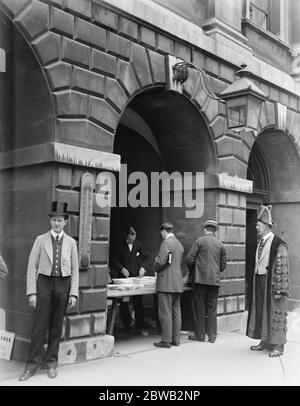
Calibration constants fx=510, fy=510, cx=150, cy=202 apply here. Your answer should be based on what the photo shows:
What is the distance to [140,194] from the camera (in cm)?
1028

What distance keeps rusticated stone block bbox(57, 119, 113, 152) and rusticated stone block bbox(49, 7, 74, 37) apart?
1159mm

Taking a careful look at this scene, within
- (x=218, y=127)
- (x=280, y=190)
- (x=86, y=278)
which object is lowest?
(x=86, y=278)

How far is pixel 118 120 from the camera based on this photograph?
23.9 feet

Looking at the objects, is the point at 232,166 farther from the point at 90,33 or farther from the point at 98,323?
the point at 98,323

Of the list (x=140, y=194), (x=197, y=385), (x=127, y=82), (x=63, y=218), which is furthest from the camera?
(x=140, y=194)

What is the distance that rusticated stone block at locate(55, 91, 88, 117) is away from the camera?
654 centimetres

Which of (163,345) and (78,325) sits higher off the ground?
(78,325)

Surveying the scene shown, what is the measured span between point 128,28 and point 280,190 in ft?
20.3

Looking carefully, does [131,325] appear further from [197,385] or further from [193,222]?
[197,385]

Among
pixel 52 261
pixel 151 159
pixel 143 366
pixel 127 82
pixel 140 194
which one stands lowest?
pixel 143 366

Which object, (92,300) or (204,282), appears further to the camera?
(204,282)

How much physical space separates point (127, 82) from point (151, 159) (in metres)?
2.80

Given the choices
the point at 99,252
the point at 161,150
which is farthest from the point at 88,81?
the point at 161,150

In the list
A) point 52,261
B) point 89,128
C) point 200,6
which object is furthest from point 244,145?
point 52,261
